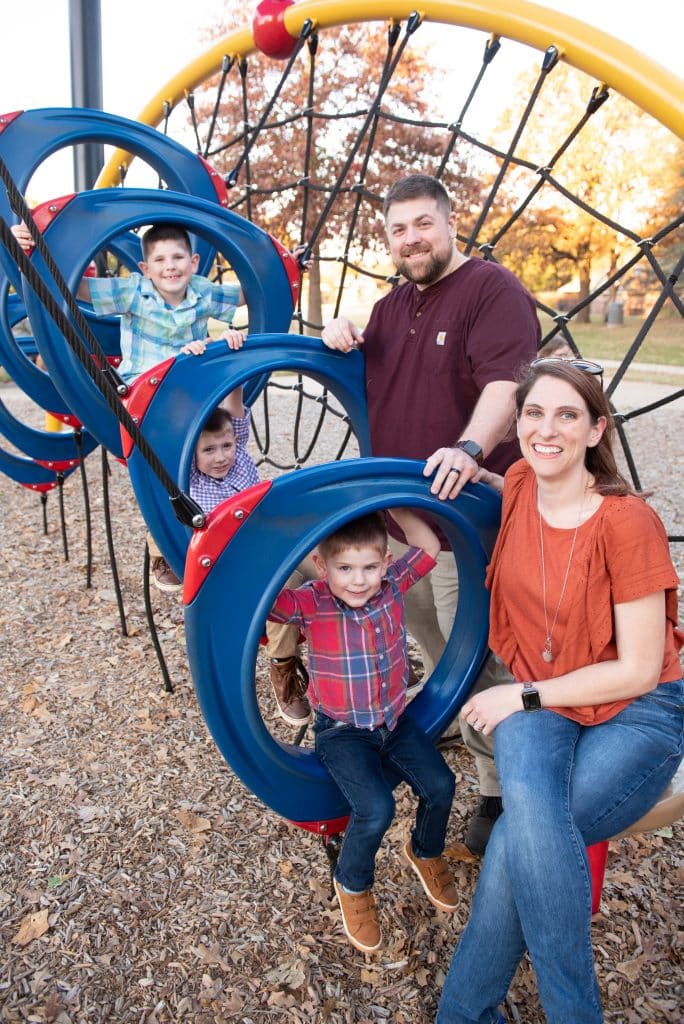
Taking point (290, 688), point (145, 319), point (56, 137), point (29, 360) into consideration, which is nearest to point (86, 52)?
point (29, 360)

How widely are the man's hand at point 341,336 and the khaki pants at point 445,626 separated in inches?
24.0

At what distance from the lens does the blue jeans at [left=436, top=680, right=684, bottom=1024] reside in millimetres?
1345

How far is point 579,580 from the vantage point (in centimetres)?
153

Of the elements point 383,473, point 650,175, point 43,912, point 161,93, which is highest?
point 650,175

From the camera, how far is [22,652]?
3314mm

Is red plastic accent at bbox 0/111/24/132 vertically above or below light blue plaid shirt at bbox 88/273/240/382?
above

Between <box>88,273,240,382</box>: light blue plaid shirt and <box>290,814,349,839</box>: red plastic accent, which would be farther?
<box>88,273,240,382</box>: light blue plaid shirt

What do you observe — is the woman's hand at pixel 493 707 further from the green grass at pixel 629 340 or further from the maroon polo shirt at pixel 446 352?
the green grass at pixel 629 340

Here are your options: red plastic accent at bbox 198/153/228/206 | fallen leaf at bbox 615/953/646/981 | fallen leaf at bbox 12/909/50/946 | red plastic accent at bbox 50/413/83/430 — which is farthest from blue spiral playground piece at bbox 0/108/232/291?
fallen leaf at bbox 615/953/646/981

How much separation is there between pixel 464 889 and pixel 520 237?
41.8 ft

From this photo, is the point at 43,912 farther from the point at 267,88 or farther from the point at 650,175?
the point at 650,175

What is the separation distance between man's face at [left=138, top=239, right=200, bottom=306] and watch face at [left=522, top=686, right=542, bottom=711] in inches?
77.5

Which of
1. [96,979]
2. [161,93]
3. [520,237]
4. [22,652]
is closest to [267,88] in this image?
[520,237]

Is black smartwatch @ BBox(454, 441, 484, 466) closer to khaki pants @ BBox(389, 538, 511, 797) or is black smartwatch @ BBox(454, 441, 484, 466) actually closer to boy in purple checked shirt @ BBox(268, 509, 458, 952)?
boy in purple checked shirt @ BBox(268, 509, 458, 952)
